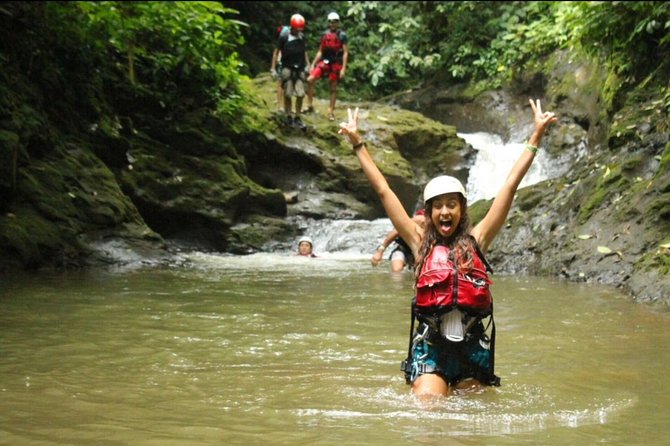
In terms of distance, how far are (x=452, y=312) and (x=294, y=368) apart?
1220mm

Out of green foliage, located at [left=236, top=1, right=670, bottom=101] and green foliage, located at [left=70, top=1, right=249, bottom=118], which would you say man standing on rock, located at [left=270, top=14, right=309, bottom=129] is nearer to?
green foliage, located at [left=70, top=1, right=249, bottom=118]

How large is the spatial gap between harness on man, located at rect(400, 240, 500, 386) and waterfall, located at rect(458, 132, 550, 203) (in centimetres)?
1219

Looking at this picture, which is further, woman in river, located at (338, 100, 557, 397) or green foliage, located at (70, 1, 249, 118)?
green foliage, located at (70, 1, 249, 118)

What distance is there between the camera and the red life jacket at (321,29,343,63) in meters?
16.0

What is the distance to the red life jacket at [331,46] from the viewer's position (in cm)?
1603

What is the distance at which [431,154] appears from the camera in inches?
706

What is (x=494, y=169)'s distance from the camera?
17.4 metres

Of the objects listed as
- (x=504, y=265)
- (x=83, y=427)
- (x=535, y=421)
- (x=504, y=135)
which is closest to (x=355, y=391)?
(x=535, y=421)

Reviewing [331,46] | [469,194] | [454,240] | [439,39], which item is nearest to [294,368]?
[454,240]

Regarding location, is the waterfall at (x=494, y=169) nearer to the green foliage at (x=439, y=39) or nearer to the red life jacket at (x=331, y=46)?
the green foliage at (x=439, y=39)

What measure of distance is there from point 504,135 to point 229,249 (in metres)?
8.31

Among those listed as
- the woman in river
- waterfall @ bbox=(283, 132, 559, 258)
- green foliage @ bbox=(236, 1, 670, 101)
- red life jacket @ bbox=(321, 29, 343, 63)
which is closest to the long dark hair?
the woman in river

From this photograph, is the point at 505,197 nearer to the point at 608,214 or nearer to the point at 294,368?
the point at 294,368

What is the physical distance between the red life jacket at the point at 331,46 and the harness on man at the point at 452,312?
12256 millimetres
